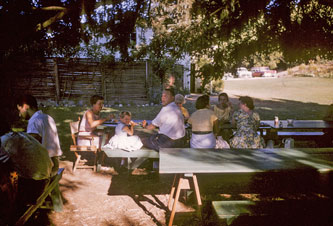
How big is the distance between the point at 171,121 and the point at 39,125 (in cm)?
216

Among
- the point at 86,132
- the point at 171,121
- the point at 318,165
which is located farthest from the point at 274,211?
the point at 86,132

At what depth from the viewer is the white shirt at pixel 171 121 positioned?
529 centimetres

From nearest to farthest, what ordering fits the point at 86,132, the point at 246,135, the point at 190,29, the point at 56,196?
1. the point at 56,196
2. the point at 246,135
3. the point at 86,132
4. the point at 190,29

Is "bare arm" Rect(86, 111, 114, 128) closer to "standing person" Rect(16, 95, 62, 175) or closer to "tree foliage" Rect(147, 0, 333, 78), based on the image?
"standing person" Rect(16, 95, 62, 175)

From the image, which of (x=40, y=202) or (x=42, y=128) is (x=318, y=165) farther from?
(x=42, y=128)

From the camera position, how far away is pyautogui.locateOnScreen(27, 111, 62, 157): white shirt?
4.25 meters

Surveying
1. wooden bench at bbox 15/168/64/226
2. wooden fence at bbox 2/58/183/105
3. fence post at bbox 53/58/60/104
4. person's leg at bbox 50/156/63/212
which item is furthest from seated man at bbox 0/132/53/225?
fence post at bbox 53/58/60/104

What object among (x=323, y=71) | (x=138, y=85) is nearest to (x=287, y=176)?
(x=323, y=71)

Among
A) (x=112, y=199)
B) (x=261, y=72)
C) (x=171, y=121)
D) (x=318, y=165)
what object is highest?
(x=261, y=72)

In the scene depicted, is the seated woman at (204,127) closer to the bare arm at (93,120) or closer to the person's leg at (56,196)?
the bare arm at (93,120)

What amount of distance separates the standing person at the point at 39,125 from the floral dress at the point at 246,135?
119 inches

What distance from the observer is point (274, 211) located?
359cm

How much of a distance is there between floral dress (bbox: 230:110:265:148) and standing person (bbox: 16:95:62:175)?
3.01 meters

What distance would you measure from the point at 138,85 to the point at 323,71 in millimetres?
11070
